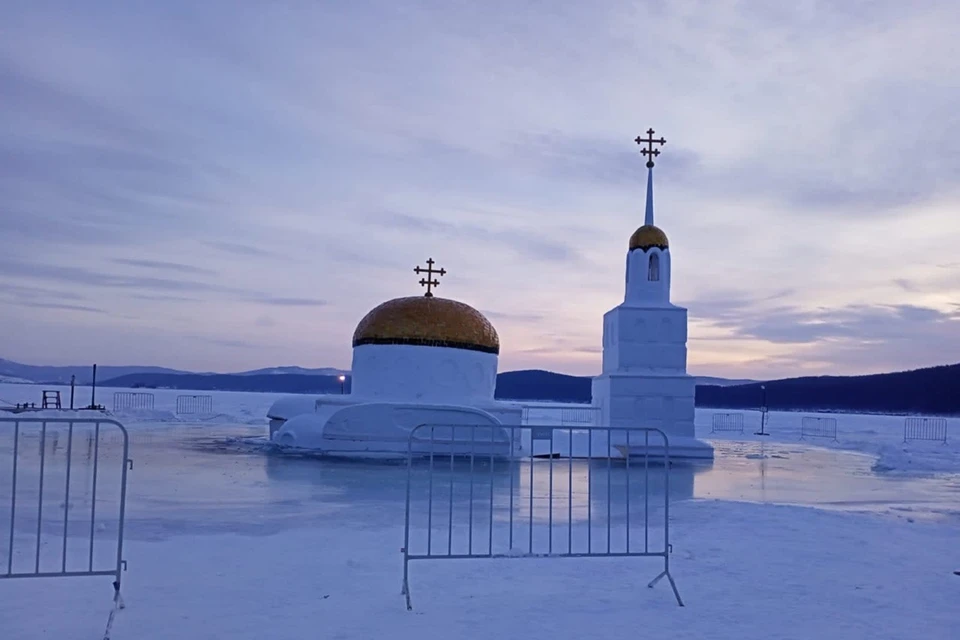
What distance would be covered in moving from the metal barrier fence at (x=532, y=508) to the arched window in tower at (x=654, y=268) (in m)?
6.32

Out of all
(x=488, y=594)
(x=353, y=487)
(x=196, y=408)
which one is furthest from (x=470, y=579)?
(x=196, y=408)

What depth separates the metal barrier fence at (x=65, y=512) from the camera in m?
5.70

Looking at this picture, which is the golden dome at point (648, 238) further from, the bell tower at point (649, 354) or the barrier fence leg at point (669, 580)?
the barrier fence leg at point (669, 580)

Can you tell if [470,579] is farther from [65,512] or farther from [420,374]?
[420,374]

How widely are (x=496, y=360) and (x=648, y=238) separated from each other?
5830 mm

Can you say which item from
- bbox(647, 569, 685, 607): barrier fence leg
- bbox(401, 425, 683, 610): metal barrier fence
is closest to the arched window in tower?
bbox(401, 425, 683, 610): metal barrier fence

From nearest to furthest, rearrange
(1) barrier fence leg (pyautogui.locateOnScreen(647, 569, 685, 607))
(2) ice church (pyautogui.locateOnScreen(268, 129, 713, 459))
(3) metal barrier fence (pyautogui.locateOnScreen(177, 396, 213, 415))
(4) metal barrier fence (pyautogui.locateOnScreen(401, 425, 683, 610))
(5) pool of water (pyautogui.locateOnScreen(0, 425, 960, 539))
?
1. (1) barrier fence leg (pyautogui.locateOnScreen(647, 569, 685, 607))
2. (4) metal barrier fence (pyautogui.locateOnScreen(401, 425, 683, 610))
3. (5) pool of water (pyautogui.locateOnScreen(0, 425, 960, 539))
4. (2) ice church (pyautogui.locateOnScreen(268, 129, 713, 459))
5. (3) metal barrier fence (pyautogui.locateOnScreen(177, 396, 213, 415))

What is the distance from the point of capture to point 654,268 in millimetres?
24094

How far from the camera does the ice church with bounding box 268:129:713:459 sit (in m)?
22.5

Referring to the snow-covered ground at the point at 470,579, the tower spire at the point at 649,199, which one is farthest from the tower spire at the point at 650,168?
the snow-covered ground at the point at 470,579

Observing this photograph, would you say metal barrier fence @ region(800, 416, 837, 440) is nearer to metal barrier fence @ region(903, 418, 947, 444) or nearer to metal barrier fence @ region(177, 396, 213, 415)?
metal barrier fence @ region(903, 418, 947, 444)

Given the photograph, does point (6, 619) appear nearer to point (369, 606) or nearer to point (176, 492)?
point (369, 606)

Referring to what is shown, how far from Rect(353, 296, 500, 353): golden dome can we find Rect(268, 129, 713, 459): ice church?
29 millimetres

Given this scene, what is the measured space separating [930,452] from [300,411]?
2058 centimetres
